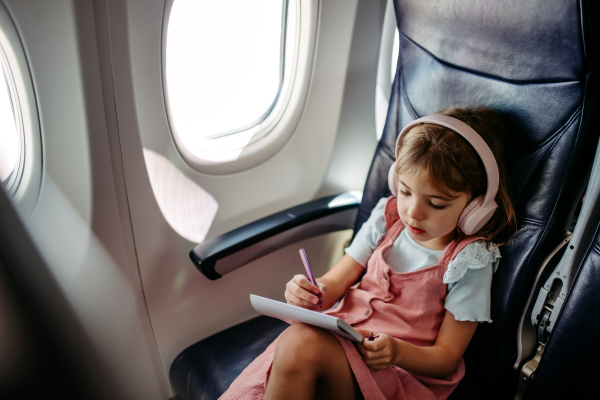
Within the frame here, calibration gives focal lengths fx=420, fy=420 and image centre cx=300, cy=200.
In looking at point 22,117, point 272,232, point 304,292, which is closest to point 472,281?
point 304,292

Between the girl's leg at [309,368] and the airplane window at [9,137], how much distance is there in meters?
0.95

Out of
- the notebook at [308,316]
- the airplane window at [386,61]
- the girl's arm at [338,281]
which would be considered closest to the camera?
the notebook at [308,316]

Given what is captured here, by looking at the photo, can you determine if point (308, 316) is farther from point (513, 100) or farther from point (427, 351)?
point (513, 100)

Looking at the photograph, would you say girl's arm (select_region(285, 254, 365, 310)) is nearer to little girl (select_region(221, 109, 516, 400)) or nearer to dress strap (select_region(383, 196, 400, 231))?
little girl (select_region(221, 109, 516, 400))

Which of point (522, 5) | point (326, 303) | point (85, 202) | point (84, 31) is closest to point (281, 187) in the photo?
point (326, 303)

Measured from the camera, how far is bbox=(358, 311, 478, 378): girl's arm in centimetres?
105

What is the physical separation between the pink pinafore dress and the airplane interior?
14 cm

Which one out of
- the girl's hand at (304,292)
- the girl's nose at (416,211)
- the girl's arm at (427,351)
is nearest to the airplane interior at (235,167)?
the girl's arm at (427,351)

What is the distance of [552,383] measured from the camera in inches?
42.6

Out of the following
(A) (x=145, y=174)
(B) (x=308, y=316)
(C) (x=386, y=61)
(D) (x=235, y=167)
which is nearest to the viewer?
(B) (x=308, y=316)

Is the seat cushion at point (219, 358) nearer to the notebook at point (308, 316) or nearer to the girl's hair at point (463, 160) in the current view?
the notebook at point (308, 316)

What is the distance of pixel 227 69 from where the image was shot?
1.78m

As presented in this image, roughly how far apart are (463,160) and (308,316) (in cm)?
57

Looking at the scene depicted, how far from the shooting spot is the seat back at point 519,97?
1006mm
